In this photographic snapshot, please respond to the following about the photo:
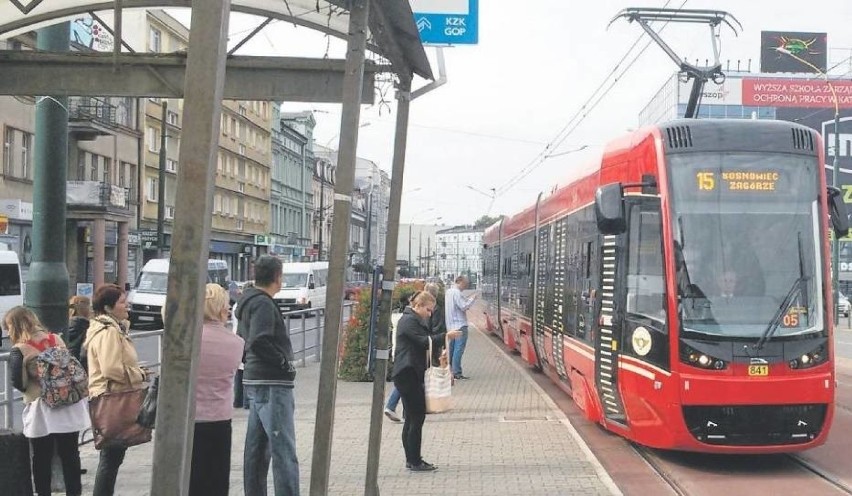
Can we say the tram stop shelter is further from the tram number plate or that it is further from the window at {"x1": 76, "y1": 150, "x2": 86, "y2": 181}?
the window at {"x1": 76, "y1": 150, "x2": 86, "y2": 181}

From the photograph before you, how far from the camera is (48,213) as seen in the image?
801 centimetres

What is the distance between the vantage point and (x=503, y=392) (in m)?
15.7

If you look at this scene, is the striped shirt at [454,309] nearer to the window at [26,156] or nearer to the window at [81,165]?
the window at [26,156]

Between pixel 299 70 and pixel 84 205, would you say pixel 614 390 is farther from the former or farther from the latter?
pixel 84 205

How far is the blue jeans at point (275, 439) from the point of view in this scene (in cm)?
674

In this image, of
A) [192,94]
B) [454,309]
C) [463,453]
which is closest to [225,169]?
[454,309]

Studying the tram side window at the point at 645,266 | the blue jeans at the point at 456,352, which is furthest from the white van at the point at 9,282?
the tram side window at the point at 645,266

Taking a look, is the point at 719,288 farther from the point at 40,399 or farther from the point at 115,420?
the point at 40,399

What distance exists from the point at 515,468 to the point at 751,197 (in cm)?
330

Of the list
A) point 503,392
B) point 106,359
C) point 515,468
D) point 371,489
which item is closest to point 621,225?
point 515,468

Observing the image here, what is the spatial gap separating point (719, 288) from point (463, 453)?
2.98m

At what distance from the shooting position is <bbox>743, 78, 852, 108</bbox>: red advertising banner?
283 ft

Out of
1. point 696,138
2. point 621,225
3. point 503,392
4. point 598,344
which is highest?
point 696,138

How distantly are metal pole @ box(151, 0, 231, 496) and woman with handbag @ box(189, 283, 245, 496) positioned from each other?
8.27ft
